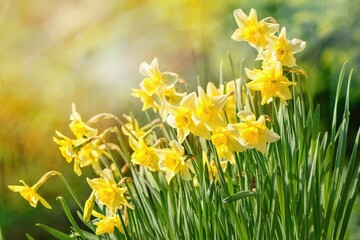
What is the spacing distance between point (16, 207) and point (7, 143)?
1.00 feet

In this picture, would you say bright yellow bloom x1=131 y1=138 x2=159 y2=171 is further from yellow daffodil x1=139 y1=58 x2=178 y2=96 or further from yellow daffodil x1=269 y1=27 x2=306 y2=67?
yellow daffodil x1=269 y1=27 x2=306 y2=67

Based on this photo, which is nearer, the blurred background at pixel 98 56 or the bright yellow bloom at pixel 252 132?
the bright yellow bloom at pixel 252 132

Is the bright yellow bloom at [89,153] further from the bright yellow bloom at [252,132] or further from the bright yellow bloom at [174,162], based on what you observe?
the bright yellow bloom at [252,132]

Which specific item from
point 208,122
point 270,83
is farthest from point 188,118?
point 270,83

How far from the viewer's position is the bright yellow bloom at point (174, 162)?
1527 mm

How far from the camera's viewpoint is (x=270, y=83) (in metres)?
1.50

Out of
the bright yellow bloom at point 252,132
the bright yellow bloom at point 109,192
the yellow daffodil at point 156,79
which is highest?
the yellow daffodil at point 156,79

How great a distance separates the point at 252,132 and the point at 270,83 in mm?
112

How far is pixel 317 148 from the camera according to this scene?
5.16 ft

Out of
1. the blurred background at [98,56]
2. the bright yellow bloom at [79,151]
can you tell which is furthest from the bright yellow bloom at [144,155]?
the blurred background at [98,56]

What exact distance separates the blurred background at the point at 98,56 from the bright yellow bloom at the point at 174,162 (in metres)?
1.93

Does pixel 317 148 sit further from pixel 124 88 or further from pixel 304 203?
pixel 124 88

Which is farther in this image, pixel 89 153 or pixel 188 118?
pixel 89 153

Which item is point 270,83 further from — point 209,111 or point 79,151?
point 79,151
